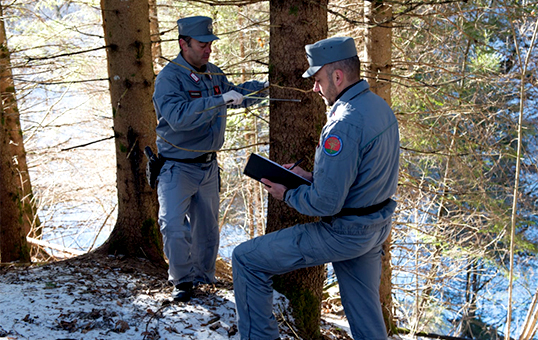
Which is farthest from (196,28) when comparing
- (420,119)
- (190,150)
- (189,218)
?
(420,119)

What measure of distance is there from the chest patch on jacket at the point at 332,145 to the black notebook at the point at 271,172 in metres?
0.33

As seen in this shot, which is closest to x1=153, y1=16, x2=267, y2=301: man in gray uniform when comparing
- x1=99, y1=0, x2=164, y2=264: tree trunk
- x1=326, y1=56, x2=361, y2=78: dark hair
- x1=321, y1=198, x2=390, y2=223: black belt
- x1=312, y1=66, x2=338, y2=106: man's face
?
x1=99, y1=0, x2=164, y2=264: tree trunk

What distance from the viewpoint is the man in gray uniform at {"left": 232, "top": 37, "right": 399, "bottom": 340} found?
106 inches

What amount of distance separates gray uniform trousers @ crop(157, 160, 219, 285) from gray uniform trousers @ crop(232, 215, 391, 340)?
991mm

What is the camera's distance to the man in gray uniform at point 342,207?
8.81 feet

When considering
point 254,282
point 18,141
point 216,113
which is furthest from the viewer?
point 18,141

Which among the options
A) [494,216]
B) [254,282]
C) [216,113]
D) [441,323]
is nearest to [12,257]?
[216,113]

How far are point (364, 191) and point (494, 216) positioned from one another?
575 centimetres

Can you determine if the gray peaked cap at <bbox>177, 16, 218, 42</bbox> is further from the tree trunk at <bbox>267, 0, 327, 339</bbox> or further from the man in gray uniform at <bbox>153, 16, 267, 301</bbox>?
the tree trunk at <bbox>267, 0, 327, 339</bbox>

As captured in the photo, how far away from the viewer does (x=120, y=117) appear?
4.78 m

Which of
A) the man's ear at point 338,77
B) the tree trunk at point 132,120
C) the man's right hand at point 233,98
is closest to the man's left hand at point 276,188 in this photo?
the man's ear at point 338,77

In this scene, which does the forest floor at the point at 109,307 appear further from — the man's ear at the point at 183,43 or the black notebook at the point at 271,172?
the man's ear at the point at 183,43

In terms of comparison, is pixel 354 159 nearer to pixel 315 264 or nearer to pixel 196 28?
pixel 315 264

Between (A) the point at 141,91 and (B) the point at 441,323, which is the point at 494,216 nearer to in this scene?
(B) the point at 441,323
